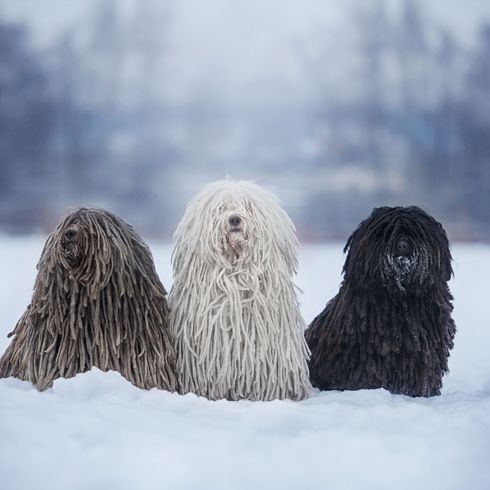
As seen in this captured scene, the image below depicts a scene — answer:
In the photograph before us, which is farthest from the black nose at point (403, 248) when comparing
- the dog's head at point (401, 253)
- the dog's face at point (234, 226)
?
the dog's face at point (234, 226)

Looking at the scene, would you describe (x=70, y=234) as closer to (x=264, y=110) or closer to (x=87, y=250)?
(x=87, y=250)

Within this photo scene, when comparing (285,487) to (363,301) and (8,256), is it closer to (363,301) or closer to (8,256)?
(363,301)

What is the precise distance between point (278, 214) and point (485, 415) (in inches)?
28.2

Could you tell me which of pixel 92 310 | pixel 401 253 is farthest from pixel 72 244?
pixel 401 253

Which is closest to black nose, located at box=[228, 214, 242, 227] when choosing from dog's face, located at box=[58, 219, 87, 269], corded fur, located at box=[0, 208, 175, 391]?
corded fur, located at box=[0, 208, 175, 391]

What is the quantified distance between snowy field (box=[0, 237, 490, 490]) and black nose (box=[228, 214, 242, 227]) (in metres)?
0.44

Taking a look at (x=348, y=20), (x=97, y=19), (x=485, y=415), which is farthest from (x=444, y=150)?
(x=97, y=19)

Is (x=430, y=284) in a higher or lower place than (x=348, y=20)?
lower

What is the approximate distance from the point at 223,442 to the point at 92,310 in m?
0.52

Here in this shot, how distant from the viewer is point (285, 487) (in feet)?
5.28

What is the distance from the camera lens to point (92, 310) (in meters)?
1.98

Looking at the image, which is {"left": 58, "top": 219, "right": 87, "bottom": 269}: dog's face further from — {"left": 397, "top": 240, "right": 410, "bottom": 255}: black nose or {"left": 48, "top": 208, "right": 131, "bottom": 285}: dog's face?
{"left": 397, "top": 240, "right": 410, "bottom": 255}: black nose

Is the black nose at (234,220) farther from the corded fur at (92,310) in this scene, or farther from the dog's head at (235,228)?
the corded fur at (92,310)

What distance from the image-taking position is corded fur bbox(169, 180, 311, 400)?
2.06 m
